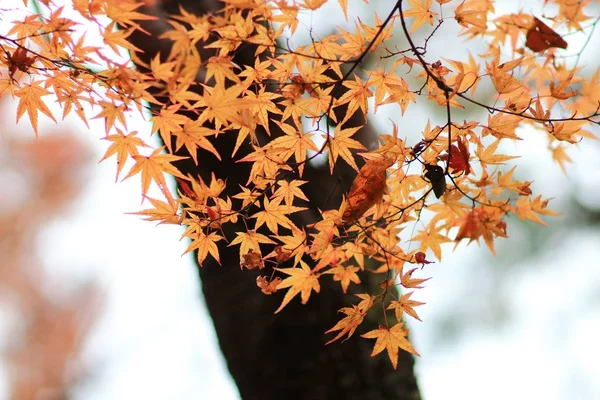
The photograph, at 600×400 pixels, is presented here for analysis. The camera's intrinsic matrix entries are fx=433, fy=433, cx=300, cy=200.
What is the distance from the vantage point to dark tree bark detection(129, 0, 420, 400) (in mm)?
1267

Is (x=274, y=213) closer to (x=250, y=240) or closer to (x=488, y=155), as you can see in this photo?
(x=250, y=240)

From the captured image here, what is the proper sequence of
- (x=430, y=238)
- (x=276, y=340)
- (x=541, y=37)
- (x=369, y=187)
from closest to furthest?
(x=541, y=37), (x=369, y=187), (x=430, y=238), (x=276, y=340)

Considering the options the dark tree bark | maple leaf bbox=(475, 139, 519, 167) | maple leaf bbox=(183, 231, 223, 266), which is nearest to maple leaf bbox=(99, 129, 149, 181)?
maple leaf bbox=(183, 231, 223, 266)

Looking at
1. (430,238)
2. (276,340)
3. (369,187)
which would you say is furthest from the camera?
(276,340)

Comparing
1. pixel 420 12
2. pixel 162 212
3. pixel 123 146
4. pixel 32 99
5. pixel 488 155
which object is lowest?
pixel 488 155

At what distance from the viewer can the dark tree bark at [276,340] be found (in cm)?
127

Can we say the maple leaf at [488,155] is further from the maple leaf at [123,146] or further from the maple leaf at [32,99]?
the maple leaf at [32,99]

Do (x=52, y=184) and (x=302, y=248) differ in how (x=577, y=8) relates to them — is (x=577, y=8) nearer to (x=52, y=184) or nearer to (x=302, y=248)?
(x=302, y=248)

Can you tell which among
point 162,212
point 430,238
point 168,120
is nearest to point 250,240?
point 162,212

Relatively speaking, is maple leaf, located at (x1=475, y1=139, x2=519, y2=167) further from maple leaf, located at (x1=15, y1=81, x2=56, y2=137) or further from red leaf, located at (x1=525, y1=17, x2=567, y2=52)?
maple leaf, located at (x1=15, y1=81, x2=56, y2=137)

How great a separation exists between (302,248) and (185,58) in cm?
45

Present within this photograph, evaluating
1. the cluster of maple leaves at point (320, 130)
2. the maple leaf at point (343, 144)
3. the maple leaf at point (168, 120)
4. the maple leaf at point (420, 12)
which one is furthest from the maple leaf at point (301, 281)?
the maple leaf at point (420, 12)

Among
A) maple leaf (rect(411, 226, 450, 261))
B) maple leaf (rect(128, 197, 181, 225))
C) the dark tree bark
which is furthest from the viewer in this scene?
the dark tree bark

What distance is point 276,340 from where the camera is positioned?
128 centimetres
